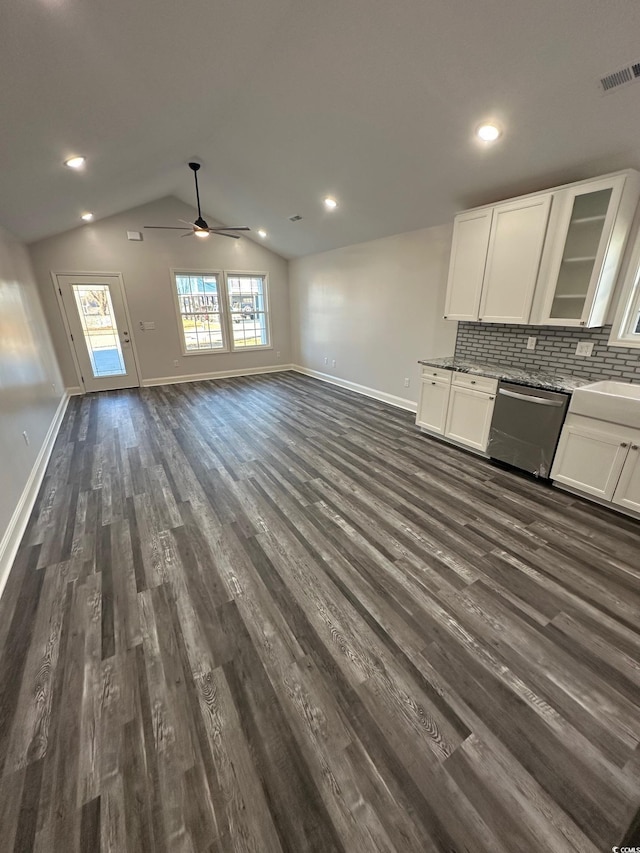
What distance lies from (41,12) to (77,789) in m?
3.07

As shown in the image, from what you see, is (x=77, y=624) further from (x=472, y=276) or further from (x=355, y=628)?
(x=472, y=276)

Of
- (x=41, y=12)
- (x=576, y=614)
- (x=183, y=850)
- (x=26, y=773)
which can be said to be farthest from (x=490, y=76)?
(x=26, y=773)

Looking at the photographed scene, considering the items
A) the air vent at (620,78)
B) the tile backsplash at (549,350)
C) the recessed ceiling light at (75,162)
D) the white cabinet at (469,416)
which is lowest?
the white cabinet at (469,416)

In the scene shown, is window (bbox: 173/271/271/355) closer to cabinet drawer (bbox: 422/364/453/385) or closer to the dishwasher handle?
cabinet drawer (bbox: 422/364/453/385)

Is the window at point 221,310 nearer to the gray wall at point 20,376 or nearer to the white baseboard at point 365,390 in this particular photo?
the white baseboard at point 365,390

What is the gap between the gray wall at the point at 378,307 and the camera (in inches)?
180

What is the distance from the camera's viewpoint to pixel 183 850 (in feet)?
3.40

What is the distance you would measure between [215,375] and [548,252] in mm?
6121

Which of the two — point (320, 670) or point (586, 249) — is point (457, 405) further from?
point (320, 670)

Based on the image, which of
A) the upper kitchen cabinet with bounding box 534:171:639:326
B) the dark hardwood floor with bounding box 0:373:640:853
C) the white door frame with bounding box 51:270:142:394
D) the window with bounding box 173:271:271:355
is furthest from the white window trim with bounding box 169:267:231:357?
the upper kitchen cabinet with bounding box 534:171:639:326

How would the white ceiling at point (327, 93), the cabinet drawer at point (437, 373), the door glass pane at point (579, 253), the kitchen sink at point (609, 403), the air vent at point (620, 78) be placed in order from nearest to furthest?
the white ceiling at point (327, 93) < the air vent at point (620, 78) < the kitchen sink at point (609, 403) < the door glass pane at point (579, 253) < the cabinet drawer at point (437, 373)

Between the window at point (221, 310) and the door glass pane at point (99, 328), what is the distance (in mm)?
1177

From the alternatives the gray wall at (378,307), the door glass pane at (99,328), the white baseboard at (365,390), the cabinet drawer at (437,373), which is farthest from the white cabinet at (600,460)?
the door glass pane at (99,328)

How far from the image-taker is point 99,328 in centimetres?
618
